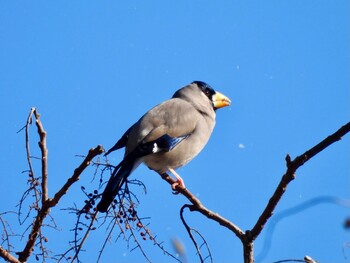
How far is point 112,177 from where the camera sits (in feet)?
9.61

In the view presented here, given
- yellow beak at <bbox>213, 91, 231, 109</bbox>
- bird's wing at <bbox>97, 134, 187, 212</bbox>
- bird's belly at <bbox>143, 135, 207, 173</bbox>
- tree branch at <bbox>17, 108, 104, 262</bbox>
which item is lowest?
tree branch at <bbox>17, 108, 104, 262</bbox>

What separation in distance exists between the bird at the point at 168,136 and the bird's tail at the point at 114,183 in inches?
2.1

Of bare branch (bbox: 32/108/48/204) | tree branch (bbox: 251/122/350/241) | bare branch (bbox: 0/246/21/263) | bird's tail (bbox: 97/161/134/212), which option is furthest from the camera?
bird's tail (bbox: 97/161/134/212)

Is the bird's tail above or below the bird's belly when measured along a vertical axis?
below

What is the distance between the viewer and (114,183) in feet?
9.27

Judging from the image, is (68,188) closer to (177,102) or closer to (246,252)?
(246,252)

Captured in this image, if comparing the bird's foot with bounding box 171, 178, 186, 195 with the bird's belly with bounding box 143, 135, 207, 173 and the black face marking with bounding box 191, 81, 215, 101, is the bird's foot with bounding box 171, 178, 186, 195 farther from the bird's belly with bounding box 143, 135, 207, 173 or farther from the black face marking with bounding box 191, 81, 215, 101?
the black face marking with bounding box 191, 81, 215, 101

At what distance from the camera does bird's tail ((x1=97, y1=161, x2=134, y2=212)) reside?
2.66 m

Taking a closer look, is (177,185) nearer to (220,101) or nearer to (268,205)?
(268,205)

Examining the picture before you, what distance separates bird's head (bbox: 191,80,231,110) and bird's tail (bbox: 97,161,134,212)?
183cm

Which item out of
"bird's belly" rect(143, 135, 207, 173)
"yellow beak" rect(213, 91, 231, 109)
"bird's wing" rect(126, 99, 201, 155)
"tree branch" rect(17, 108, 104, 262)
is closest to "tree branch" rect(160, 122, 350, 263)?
"tree branch" rect(17, 108, 104, 262)

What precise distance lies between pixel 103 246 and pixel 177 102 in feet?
6.38

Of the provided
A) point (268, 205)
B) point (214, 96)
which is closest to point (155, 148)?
point (214, 96)

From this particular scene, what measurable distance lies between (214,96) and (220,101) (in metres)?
0.07
